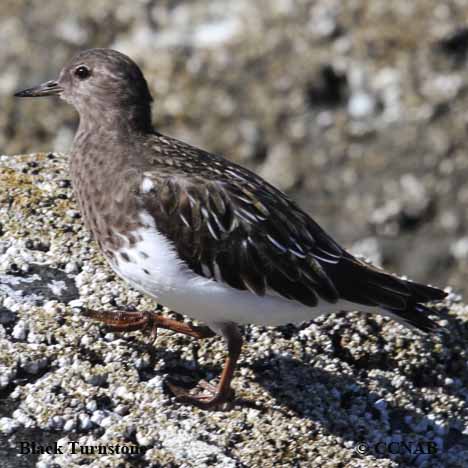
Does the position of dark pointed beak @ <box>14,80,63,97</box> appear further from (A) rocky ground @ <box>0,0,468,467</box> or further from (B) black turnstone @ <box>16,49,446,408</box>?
(B) black turnstone @ <box>16,49,446,408</box>

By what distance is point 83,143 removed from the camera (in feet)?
18.3

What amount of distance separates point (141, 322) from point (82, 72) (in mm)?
1360

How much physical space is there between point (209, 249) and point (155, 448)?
933 millimetres

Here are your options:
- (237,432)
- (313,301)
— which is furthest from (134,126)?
(237,432)

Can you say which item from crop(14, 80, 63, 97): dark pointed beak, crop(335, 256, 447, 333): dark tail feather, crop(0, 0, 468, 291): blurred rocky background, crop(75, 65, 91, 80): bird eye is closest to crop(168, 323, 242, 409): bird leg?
crop(335, 256, 447, 333): dark tail feather

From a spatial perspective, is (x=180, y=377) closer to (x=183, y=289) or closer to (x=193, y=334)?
(x=193, y=334)

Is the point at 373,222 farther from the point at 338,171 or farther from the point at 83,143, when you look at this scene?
the point at 83,143

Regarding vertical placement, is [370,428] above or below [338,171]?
below

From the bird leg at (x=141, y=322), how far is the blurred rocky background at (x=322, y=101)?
3.79 meters

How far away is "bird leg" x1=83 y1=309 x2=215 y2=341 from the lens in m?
5.23

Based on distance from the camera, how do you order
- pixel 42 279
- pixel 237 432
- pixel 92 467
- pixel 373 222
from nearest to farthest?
pixel 92 467, pixel 237 432, pixel 42 279, pixel 373 222

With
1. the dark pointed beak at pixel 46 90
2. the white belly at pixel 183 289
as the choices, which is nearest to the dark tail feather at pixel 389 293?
the white belly at pixel 183 289

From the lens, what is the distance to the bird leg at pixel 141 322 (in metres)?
5.23

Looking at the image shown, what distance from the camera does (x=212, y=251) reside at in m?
5.14
